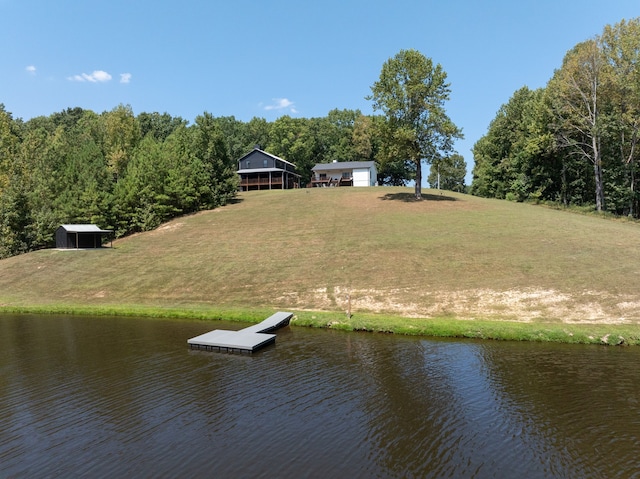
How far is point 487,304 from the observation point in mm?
27422

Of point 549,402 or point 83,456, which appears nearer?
point 83,456

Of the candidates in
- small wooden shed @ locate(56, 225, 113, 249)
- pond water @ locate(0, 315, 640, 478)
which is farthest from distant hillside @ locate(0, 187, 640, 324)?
pond water @ locate(0, 315, 640, 478)

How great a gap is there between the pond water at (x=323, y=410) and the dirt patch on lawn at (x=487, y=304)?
4328 mm

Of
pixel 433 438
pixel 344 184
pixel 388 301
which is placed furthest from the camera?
pixel 344 184

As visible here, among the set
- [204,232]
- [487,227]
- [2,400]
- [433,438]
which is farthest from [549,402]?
[204,232]

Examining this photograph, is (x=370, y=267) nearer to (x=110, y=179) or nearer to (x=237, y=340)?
(x=237, y=340)

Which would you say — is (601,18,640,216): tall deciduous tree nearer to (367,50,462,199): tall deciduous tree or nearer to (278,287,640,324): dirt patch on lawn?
(367,50,462,199): tall deciduous tree

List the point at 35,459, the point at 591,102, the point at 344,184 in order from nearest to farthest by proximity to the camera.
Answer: the point at 35,459
the point at 591,102
the point at 344,184

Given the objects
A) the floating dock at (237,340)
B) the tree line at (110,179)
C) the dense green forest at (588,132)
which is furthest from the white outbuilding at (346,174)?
the floating dock at (237,340)

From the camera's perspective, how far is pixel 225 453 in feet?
36.0

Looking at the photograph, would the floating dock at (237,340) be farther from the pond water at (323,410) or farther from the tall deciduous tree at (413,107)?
the tall deciduous tree at (413,107)

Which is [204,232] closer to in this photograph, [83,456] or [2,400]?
[2,400]

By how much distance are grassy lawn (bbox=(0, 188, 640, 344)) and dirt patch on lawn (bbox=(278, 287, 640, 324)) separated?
0.39 feet

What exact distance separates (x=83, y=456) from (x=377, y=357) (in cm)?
1264
